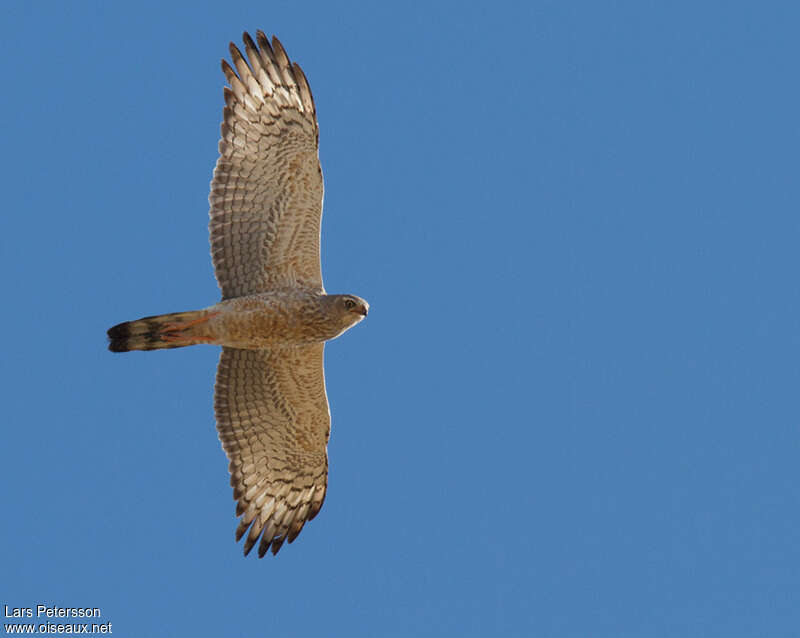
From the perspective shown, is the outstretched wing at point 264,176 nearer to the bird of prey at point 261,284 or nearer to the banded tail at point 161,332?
the bird of prey at point 261,284

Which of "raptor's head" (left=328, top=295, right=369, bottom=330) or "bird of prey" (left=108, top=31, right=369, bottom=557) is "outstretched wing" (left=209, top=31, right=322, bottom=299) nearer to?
"bird of prey" (left=108, top=31, right=369, bottom=557)

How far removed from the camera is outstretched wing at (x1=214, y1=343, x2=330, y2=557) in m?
13.3

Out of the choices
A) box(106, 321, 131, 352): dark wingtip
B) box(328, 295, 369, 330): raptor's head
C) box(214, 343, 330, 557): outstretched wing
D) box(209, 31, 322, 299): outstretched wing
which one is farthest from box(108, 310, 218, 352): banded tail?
box(328, 295, 369, 330): raptor's head

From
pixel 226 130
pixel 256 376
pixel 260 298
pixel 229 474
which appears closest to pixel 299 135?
pixel 226 130

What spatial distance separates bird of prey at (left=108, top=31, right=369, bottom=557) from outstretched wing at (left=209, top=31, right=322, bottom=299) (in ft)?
0.03

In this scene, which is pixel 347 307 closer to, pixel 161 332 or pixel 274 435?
pixel 274 435

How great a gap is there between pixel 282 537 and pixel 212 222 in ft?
11.5

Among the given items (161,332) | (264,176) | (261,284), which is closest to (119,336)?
(161,332)

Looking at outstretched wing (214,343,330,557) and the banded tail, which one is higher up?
the banded tail

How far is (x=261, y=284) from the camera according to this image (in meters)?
13.1

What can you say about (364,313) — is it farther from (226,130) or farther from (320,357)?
(226,130)

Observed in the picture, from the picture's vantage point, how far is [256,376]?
526 inches

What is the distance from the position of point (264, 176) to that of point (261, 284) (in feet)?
3.71

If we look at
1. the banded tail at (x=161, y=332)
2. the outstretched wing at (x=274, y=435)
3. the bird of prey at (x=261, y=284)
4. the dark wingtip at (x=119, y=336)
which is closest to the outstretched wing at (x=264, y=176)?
the bird of prey at (x=261, y=284)
